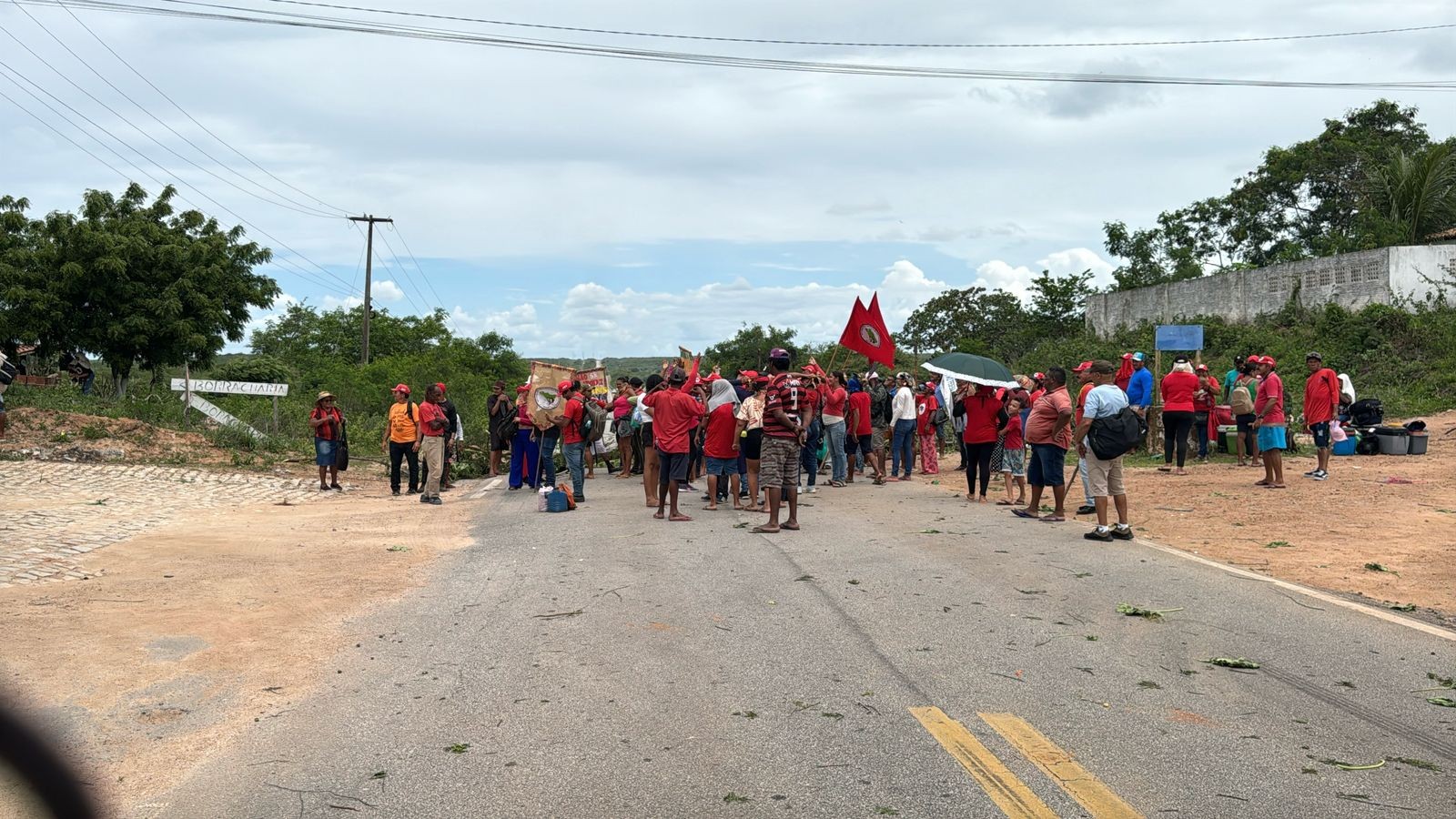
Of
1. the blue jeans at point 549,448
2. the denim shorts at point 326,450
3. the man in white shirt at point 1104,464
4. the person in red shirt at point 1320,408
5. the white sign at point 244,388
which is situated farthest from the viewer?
the white sign at point 244,388

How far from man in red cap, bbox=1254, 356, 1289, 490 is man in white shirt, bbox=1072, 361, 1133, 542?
532 cm

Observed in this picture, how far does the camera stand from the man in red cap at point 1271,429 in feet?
51.2

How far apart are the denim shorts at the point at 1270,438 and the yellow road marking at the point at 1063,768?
11840mm

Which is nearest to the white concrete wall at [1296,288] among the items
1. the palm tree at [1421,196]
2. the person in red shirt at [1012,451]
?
the palm tree at [1421,196]

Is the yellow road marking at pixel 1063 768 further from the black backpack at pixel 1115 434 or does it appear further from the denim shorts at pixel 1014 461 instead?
the denim shorts at pixel 1014 461

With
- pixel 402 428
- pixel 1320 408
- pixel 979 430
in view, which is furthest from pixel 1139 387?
pixel 402 428

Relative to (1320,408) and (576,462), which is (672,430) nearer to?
(576,462)

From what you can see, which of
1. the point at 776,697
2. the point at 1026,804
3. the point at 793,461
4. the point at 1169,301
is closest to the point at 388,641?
the point at 776,697

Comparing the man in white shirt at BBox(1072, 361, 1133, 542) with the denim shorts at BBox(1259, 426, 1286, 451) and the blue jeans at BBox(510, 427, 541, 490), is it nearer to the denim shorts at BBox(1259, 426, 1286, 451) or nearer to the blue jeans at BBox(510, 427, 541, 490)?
the denim shorts at BBox(1259, 426, 1286, 451)

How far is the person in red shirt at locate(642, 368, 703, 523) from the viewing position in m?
14.1

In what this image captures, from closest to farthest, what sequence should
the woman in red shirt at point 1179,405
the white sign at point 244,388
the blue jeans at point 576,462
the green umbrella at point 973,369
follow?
the green umbrella at point 973,369, the blue jeans at point 576,462, the woman in red shirt at point 1179,405, the white sign at point 244,388

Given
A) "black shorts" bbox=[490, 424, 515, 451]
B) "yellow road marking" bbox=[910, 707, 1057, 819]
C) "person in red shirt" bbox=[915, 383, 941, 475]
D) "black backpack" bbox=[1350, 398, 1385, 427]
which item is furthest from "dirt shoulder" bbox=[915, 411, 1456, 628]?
"black shorts" bbox=[490, 424, 515, 451]

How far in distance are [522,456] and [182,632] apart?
39.3 ft

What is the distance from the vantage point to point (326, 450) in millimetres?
19031
